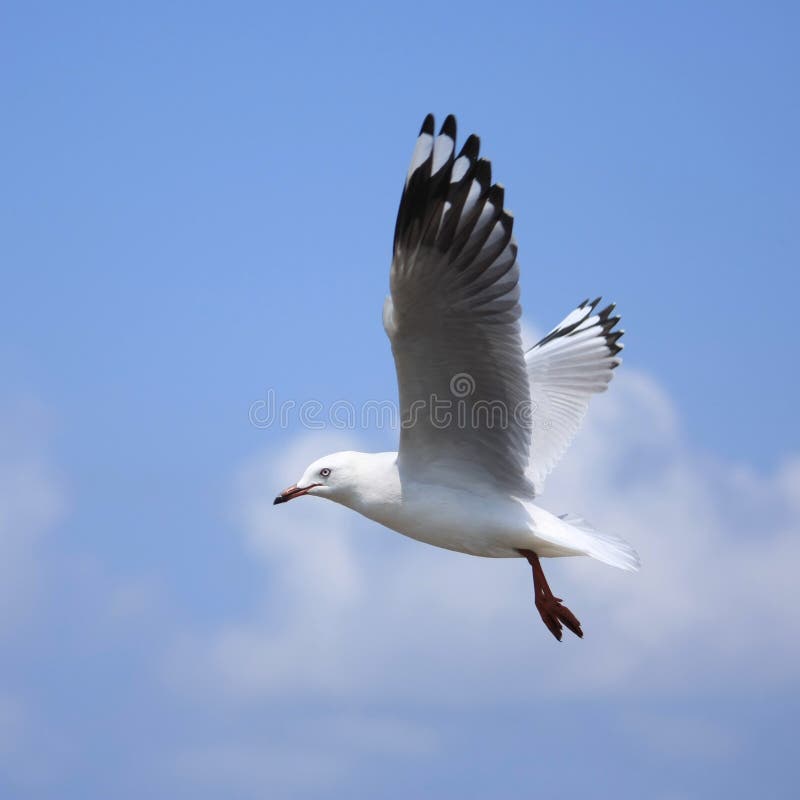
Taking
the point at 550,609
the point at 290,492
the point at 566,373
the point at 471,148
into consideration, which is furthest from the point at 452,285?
the point at 566,373

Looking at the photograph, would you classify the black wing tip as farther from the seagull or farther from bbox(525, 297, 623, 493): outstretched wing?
bbox(525, 297, 623, 493): outstretched wing

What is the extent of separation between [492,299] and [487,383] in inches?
22.0

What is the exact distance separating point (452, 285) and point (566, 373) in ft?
11.1

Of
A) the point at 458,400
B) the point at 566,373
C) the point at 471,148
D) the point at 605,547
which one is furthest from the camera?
the point at 566,373

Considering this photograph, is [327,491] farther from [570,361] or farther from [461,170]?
[570,361]

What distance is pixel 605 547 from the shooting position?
7.29 metres

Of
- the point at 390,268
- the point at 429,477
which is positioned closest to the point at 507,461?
the point at 429,477

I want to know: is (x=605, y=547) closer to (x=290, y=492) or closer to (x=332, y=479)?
(x=332, y=479)

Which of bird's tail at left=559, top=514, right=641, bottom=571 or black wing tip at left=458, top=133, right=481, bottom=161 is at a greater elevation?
black wing tip at left=458, top=133, right=481, bottom=161

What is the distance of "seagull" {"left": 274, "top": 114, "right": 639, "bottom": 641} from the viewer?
250 inches

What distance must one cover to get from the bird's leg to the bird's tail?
1.10ft

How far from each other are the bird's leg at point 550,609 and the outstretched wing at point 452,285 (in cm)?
127

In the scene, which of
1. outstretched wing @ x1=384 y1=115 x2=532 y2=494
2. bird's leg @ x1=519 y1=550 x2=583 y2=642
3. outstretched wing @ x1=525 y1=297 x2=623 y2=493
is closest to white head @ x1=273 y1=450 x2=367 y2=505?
outstretched wing @ x1=384 y1=115 x2=532 y2=494

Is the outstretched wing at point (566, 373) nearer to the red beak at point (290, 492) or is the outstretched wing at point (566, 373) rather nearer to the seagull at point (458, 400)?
the seagull at point (458, 400)
